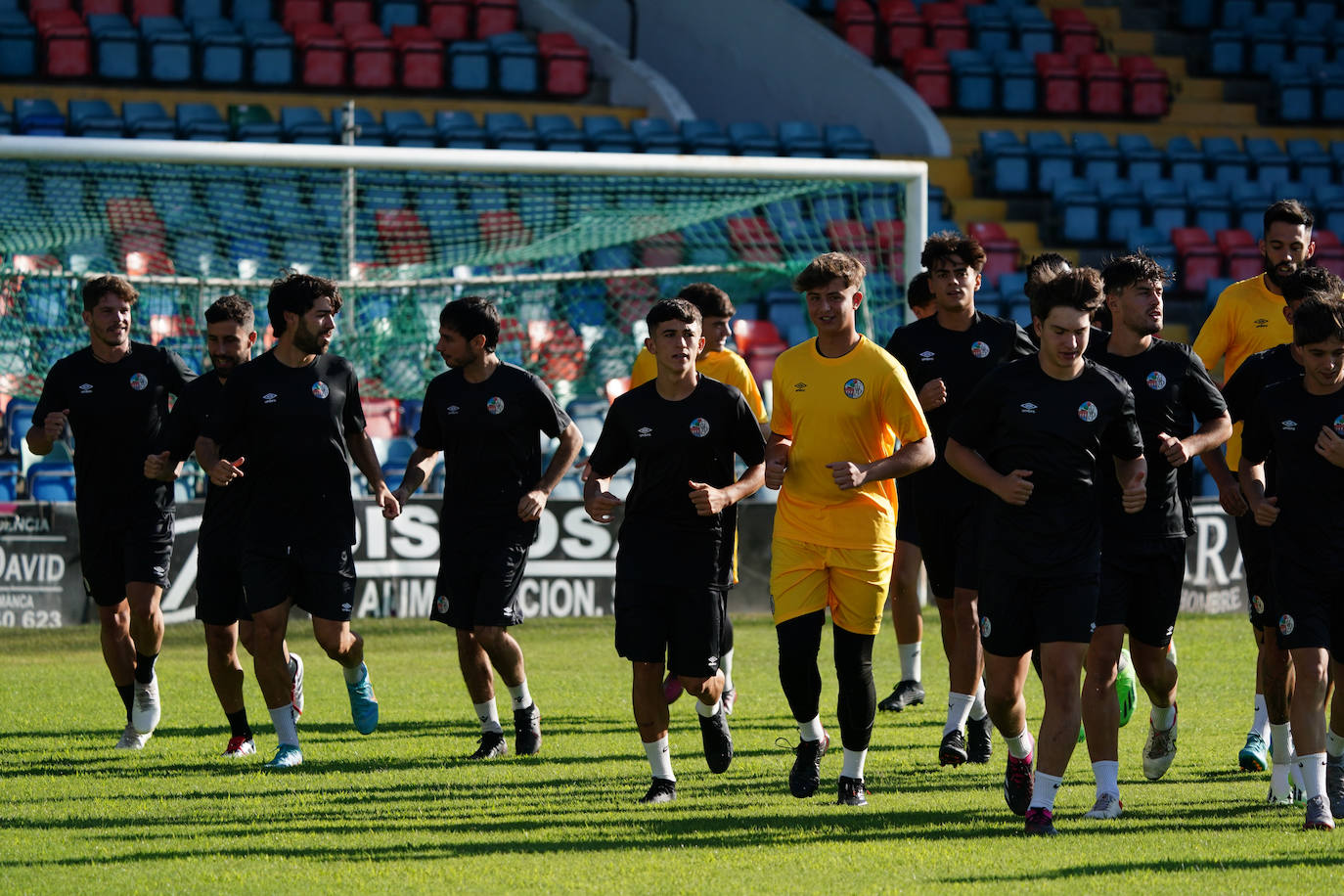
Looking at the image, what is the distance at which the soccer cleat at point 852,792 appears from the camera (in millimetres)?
7055

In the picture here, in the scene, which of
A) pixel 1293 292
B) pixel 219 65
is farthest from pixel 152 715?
pixel 219 65

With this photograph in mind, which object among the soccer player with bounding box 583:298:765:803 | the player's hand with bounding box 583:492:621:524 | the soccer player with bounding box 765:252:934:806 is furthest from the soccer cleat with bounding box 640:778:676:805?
the player's hand with bounding box 583:492:621:524

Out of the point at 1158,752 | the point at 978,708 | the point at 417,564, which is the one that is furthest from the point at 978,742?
the point at 417,564

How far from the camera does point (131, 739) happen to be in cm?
867

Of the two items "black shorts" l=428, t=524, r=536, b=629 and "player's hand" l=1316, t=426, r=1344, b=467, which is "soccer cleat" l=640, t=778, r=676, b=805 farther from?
"player's hand" l=1316, t=426, r=1344, b=467

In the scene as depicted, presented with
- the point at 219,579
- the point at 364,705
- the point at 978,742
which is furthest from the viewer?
the point at 364,705

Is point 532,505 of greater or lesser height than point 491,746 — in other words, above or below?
above

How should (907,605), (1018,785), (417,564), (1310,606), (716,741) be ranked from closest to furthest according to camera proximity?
1. (1310,606)
2. (1018,785)
3. (716,741)
4. (907,605)
5. (417,564)

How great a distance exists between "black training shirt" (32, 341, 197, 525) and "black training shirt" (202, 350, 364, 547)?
869mm

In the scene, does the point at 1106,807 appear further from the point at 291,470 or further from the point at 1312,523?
the point at 291,470

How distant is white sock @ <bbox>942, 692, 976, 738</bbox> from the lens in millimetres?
8078

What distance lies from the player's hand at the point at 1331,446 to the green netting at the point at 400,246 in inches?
317

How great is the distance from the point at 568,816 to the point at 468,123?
47.4 ft

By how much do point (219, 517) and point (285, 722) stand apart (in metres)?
1.02
